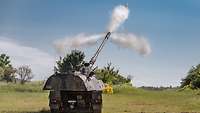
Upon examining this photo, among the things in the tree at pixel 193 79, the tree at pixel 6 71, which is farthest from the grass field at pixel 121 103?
the tree at pixel 6 71

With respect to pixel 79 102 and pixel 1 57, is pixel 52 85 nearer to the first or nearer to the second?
pixel 79 102

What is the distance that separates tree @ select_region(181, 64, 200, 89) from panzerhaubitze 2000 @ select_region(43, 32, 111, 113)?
44377 millimetres

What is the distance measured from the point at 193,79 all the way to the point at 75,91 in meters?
49.3

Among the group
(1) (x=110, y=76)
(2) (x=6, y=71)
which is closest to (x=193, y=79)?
(1) (x=110, y=76)

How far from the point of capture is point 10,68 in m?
111

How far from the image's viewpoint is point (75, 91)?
3038cm

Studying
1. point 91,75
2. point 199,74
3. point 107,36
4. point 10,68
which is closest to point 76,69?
point 91,75

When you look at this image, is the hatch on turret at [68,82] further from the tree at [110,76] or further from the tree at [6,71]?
the tree at [6,71]

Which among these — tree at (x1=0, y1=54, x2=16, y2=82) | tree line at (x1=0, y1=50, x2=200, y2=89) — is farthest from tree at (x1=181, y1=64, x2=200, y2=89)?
tree at (x1=0, y1=54, x2=16, y2=82)

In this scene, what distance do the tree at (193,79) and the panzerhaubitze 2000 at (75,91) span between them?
4438 centimetres

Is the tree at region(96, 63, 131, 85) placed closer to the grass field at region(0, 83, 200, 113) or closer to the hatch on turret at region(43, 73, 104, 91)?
the grass field at region(0, 83, 200, 113)

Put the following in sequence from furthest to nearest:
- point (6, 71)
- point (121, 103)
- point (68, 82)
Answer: point (6, 71)
point (121, 103)
point (68, 82)

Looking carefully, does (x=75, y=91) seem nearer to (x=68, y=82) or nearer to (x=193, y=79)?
(x=68, y=82)

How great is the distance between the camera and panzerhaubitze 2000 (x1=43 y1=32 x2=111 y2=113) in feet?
94.5
